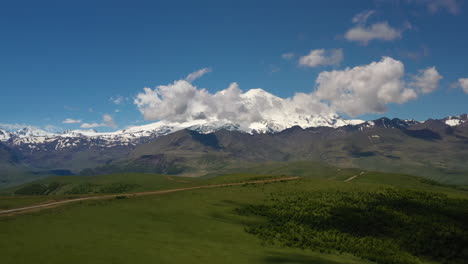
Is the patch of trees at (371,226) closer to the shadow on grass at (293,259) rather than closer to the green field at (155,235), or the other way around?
the green field at (155,235)

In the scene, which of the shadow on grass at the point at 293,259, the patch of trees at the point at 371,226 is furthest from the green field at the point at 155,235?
the patch of trees at the point at 371,226

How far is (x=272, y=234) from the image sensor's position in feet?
167

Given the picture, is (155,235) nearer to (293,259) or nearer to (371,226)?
(293,259)

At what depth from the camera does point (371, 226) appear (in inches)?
2351

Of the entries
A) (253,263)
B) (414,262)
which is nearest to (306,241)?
(414,262)

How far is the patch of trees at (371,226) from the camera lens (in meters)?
49.6

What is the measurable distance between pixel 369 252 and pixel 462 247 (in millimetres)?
16510

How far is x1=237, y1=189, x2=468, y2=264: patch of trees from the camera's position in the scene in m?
49.6

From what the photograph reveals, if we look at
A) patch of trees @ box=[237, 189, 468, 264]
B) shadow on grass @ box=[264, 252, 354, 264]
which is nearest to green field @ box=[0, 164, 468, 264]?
shadow on grass @ box=[264, 252, 354, 264]

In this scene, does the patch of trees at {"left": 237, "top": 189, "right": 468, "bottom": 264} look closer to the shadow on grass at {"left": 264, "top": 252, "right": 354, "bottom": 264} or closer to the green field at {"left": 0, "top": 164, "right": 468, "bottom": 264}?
the green field at {"left": 0, "top": 164, "right": 468, "bottom": 264}

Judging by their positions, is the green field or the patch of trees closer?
the green field

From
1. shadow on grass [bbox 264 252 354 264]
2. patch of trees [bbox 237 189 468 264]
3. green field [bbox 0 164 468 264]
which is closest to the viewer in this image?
green field [bbox 0 164 468 264]

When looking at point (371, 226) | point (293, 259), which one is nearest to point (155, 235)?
point (293, 259)

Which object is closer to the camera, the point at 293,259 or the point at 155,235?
the point at 293,259
